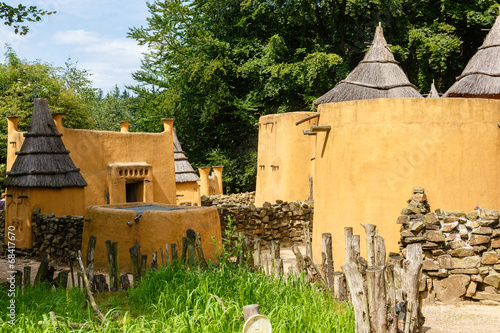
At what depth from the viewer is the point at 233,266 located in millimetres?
6816

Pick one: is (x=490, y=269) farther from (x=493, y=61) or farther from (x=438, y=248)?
(x=493, y=61)

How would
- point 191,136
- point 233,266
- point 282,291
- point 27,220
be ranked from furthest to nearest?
point 191,136 → point 27,220 → point 233,266 → point 282,291

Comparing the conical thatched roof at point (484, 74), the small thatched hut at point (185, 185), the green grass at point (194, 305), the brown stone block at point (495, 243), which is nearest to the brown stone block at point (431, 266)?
the brown stone block at point (495, 243)

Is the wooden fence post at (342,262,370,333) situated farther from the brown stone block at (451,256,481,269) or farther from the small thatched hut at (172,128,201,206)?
the small thatched hut at (172,128,201,206)

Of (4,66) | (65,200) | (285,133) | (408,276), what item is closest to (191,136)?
(4,66)

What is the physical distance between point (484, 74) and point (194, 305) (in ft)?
43.6

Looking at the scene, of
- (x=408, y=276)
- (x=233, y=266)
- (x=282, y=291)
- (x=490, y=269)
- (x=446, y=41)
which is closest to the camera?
(x=408, y=276)

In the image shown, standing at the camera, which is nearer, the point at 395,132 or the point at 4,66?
the point at 395,132

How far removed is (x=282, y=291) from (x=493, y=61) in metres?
12.8

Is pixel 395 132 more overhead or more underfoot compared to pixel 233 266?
more overhead

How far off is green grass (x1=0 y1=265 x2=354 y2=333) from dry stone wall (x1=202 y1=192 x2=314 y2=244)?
7.89 metres

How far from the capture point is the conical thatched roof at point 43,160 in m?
12.8

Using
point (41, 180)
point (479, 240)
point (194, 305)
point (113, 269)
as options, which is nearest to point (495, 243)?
point (479, 240)

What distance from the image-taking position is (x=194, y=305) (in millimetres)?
5266
